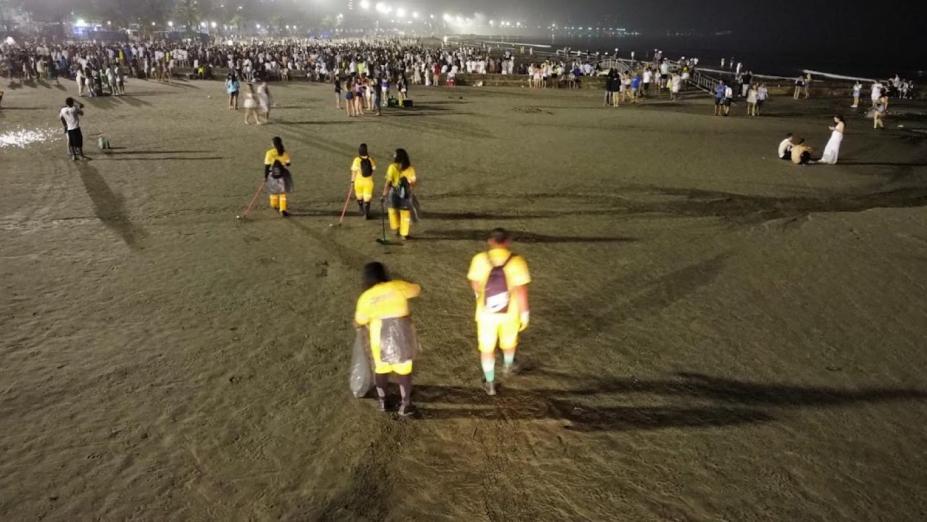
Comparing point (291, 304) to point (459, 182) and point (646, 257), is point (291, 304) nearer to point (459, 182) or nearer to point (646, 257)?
point (646, 257)

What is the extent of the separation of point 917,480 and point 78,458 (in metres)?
7.26

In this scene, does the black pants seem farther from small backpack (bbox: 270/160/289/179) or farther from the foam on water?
small backpack (bbox: 270/160/289/179)

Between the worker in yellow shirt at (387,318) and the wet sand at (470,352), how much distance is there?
769 millimetres

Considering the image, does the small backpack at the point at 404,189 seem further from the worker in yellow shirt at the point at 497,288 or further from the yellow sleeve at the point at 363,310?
the yellow sleeve at the point at 363,310

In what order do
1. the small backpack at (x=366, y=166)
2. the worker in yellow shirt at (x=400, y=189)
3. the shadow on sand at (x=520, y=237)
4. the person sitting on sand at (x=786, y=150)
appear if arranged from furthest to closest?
the person sitting on sand at (x=786, y=150)
the shadow on sand at (x=520, y=237)
the small backpack at (x=366, y=166)
the worker in yellow shirt at (x=400, y=189)

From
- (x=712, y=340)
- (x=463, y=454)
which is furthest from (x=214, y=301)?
(x=712, y=340)

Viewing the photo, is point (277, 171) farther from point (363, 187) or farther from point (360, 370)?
point (360, 370)

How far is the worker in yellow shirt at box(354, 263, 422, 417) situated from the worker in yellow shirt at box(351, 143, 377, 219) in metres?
5.31

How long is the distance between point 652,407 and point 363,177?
6.76 meters

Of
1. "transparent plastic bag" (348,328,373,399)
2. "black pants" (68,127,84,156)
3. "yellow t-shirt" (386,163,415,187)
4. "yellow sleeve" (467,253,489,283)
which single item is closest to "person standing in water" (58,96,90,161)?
"black pants" (68,127,84,156)

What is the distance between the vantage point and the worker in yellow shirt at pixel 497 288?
541 cm

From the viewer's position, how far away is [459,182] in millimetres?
13836

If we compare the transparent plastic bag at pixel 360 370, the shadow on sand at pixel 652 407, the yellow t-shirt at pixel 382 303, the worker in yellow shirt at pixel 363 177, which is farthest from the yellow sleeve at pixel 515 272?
the worker in yellow shirt at pixel 363 177

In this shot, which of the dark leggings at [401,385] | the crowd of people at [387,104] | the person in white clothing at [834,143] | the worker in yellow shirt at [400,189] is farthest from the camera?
the person in white clothing at [834,143]
